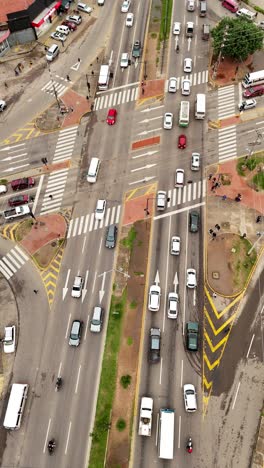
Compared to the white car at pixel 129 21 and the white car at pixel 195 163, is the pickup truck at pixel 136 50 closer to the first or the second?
the white car at pixel 129 21

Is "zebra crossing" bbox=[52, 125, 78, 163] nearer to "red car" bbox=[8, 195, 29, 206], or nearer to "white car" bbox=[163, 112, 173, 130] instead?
"red car" bbox=[8, 195, 29, 206]

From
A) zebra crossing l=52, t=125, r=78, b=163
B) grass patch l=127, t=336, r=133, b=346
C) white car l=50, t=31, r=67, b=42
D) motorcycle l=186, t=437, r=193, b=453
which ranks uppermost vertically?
white car l=50, t=31, r=67, b=42

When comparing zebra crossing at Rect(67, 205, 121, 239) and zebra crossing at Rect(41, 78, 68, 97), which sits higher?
zebra crossing at Rect(41, 78, 68, 97)

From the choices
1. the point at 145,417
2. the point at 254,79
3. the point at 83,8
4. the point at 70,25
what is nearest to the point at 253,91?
the point at 254,79

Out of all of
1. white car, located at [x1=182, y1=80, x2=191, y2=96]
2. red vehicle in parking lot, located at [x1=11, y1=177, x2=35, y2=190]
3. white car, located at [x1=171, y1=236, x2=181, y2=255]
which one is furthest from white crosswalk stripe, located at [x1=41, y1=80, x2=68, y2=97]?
white car, located at [x1=171, y1=236, x2=181, y2=255]

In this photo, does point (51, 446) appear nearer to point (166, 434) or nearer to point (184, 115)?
point (166, 434)
